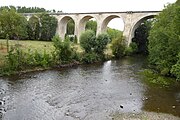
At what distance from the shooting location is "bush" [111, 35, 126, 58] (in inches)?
1922

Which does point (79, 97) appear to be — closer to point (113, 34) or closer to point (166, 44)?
point (166, 44)

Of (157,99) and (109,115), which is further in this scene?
(157,99)

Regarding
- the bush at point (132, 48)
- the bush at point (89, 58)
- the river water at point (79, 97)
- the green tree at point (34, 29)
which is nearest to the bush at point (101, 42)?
the bush at point (89, 58)

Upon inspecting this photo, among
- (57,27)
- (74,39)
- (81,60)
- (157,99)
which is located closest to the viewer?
(157,99)

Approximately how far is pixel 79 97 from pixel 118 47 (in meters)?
28.5

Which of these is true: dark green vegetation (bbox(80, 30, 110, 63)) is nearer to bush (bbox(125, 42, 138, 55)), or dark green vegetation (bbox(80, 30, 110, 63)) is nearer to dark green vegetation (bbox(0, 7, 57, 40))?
bush (bbox(125, 42, 138, 55))

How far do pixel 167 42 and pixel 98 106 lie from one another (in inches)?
589

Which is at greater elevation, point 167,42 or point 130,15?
point 130,15

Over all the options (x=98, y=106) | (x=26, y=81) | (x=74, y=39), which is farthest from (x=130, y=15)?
(x=98, y=106)

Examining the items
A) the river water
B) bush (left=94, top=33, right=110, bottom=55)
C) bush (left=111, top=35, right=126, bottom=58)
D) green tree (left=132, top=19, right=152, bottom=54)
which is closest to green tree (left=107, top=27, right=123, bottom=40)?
bush (left=111, top=35, right=126, bottom=58)

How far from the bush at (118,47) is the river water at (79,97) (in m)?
16.7

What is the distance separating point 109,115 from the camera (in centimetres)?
1847

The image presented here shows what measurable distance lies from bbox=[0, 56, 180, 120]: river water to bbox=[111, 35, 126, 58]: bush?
16738 millimetres

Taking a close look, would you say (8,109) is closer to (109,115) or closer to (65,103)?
(65,103)
